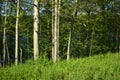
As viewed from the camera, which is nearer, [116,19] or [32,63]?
[32,63]

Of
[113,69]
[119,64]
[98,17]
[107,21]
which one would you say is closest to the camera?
[113,69]

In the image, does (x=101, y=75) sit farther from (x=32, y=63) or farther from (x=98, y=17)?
(x=98, y=17)

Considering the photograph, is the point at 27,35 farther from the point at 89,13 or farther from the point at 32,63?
the point at 32,63

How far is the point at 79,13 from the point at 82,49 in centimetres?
1594

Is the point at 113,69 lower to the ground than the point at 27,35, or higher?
higher

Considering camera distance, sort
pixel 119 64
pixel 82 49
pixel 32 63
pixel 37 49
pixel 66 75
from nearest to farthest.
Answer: pixel 66 75 → pixel 119 64 → pixel 32 63 → pixel 37 49 → pixel 82 49

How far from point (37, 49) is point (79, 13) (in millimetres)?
18446

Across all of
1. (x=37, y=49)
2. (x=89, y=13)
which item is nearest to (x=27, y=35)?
(x=89, y=13)

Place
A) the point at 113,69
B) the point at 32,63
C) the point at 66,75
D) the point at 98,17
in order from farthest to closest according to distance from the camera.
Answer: the point at 98,17
the point at 32,63
the point at 113,69
the point at 66,75

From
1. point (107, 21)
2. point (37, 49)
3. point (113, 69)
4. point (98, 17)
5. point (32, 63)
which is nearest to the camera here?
point (113, 69)

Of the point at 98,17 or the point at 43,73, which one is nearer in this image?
the point at 43,73

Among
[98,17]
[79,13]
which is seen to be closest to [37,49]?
[79,13]

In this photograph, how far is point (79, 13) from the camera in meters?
33.4

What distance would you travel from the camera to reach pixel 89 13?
39.4 m
